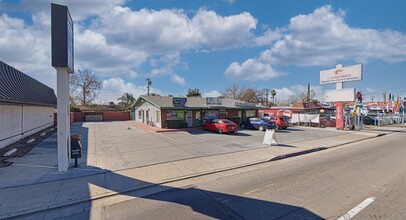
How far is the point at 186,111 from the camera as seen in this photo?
25531 mm

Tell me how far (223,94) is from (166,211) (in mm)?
61595

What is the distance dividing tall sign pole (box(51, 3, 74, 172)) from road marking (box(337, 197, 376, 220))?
902 cm

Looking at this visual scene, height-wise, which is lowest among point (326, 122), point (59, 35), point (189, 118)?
point (326, 122)

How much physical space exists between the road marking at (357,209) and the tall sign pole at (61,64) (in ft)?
29.6

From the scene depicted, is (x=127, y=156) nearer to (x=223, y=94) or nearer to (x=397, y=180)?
(x=397, y=180)

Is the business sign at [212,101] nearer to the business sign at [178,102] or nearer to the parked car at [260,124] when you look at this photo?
the business sign at [178,102]

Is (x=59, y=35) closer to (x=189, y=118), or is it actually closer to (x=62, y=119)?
(x=62, y=119)

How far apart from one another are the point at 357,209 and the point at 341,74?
27.4 meters

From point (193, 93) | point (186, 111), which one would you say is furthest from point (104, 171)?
point (193, 93)

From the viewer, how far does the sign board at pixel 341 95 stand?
86.5 feet

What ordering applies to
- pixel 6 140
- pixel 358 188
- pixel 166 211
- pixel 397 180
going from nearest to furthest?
pixel 166 211 → pixel 358 188 → pixel 397 180 → pixel 6 140

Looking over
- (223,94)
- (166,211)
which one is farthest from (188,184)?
(223,94)

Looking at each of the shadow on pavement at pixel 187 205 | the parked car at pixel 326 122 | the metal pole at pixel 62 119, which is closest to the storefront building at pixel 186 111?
the parked car at pixel 326 122

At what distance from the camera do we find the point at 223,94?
216ft
